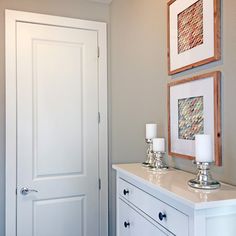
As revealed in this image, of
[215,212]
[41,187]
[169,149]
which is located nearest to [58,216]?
[41,187]

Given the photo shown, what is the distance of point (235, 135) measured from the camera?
1132 mm

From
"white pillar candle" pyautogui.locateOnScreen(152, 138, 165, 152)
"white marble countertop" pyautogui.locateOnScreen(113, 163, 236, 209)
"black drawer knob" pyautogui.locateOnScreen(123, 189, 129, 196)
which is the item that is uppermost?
"white pillar candle" pyautogui.locateOnScreen(152, 138, 165, 152)

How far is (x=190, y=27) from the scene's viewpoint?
1413 mm

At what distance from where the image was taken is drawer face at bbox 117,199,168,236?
126 cm

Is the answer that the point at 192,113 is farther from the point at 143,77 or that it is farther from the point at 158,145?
the point at 143,77

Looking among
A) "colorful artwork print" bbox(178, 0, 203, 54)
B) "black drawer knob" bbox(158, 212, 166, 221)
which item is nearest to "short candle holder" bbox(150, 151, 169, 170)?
"black drawer knob" bbox(158, 212, 166, 221)

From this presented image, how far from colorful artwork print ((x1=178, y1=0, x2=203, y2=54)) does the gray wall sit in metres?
0.14

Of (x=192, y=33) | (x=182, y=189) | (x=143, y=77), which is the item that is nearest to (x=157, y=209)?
(x=182, y=189)

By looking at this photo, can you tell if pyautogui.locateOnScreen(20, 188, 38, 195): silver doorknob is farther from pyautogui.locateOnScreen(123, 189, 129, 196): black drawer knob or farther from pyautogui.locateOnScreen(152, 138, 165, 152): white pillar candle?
pyautogui.locateOnScreen(152, 138, 165, 152): white pillar candle

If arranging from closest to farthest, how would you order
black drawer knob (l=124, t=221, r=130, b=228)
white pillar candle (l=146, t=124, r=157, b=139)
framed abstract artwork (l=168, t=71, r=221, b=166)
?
1. framed abstract artwork (l=168, t=71, r=221, b=166)
2. black drawer knob (l=124, t=221, r=130, b=228)
3. white pillar candle (l=146, t=124, r=157, b=139)

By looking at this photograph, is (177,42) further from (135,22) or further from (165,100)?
(135,22)

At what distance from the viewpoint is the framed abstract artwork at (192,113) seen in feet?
4.01

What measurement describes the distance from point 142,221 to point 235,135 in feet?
2.01

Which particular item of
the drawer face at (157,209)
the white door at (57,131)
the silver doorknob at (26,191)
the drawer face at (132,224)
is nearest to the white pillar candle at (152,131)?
the drawer face at (157,209)
